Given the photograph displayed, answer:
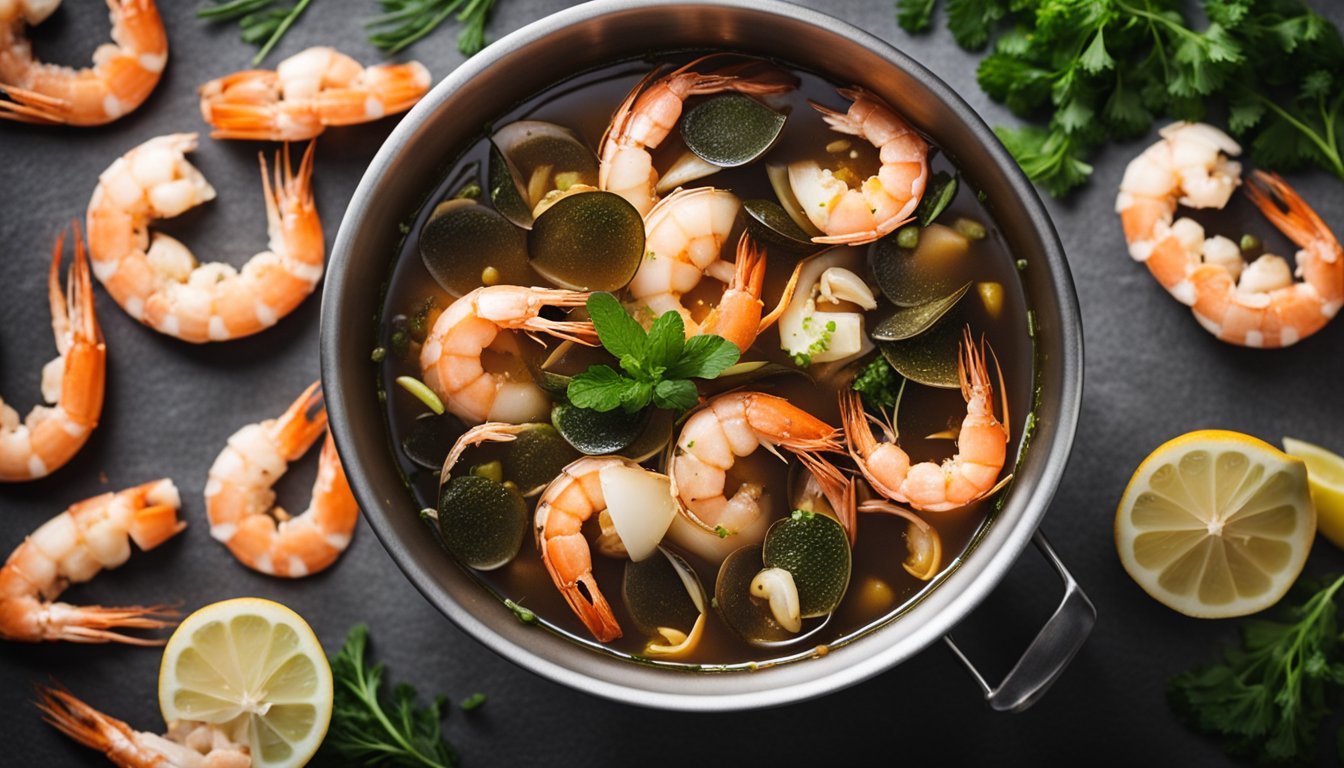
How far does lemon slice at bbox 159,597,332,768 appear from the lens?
253 cm

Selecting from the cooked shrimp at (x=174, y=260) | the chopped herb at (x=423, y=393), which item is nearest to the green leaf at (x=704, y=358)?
the chopped herb at (x=423, y=393)

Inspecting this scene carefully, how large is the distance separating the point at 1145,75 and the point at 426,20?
178cm

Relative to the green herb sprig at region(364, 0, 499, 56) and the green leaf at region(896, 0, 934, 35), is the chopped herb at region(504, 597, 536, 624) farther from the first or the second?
the green leaf at region(896, 0, 934, 35)

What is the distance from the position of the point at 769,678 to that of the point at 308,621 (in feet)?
3.86

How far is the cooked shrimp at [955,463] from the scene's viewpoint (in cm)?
228

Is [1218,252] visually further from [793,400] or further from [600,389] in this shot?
[600,389]

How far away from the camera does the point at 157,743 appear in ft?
8.43

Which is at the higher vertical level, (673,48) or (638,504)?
(673,48)

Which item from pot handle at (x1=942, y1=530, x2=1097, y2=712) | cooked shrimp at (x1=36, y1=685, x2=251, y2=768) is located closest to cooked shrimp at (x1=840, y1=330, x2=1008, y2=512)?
pot handle at (x1=942, y1=530, x2=1097, y2=712)

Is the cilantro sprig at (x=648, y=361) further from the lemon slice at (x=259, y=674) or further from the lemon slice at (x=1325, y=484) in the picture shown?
the lemon slice at (x=1325, y=484)

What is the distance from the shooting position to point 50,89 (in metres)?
2.71

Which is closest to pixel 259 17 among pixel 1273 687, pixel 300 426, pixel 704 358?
pixel 300 426

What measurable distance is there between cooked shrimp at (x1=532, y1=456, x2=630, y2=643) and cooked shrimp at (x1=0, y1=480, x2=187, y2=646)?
102 cm

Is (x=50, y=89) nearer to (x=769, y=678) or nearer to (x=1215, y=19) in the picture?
(x=769, y=678)
